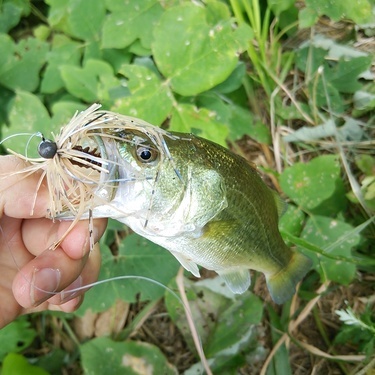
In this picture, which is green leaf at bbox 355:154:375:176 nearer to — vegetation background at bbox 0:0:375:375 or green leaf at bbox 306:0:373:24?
vegetation background at bbox 0:0:375:375

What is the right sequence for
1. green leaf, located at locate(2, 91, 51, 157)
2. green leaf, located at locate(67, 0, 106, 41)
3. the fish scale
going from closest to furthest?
the fish scale
green leaf, located at locate(2, 91, 51, 157)
green leaf, located at locate(67, 0, 106, 41)

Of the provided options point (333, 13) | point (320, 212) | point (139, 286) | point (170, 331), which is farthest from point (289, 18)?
point (170, 331)

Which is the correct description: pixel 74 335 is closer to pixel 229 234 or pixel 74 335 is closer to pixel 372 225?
pixel 229 234

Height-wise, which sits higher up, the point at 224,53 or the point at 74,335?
the point at 224,53

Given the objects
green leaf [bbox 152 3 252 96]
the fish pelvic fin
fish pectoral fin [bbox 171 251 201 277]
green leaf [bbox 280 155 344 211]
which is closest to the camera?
fish pectoral fin [bbox 171 251 201 277]

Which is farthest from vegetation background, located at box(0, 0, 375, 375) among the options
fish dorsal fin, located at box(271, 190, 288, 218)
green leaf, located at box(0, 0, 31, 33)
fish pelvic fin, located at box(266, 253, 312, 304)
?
fish dorsal fin, located at box(271, 190, 288, 218)

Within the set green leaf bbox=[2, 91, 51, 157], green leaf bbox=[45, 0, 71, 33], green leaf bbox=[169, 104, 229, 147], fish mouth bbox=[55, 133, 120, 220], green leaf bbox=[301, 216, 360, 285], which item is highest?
fish mouth bbox=[55, 133, 120, 220]

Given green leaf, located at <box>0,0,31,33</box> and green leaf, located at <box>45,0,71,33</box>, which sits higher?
green leaf, located at <box>45,0,71,33</box>
